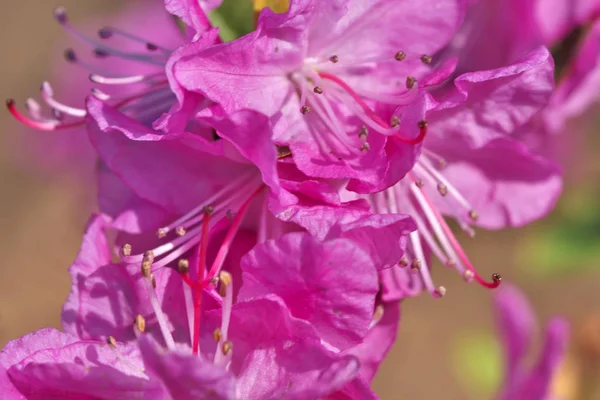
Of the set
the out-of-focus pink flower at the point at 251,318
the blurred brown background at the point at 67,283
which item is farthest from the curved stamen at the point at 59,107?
the blurred brown background at the point at 67,283

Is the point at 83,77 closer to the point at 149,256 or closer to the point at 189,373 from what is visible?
the point at 149,256

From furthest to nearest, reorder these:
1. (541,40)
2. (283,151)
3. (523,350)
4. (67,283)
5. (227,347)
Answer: (67,283) → (523,350) → (541,40) → (283,151) → (227,347)

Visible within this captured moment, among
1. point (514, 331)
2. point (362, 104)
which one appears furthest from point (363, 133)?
point (514, 331)

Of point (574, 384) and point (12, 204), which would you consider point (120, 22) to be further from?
point (574, 384)

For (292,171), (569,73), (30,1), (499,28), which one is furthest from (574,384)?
(30,1)

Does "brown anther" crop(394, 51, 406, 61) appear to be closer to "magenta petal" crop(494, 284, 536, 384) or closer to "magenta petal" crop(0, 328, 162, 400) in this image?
"magenta petal" crop(0, 328, 162, 400)

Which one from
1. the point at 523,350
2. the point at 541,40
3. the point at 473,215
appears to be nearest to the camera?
the point at 473,215
